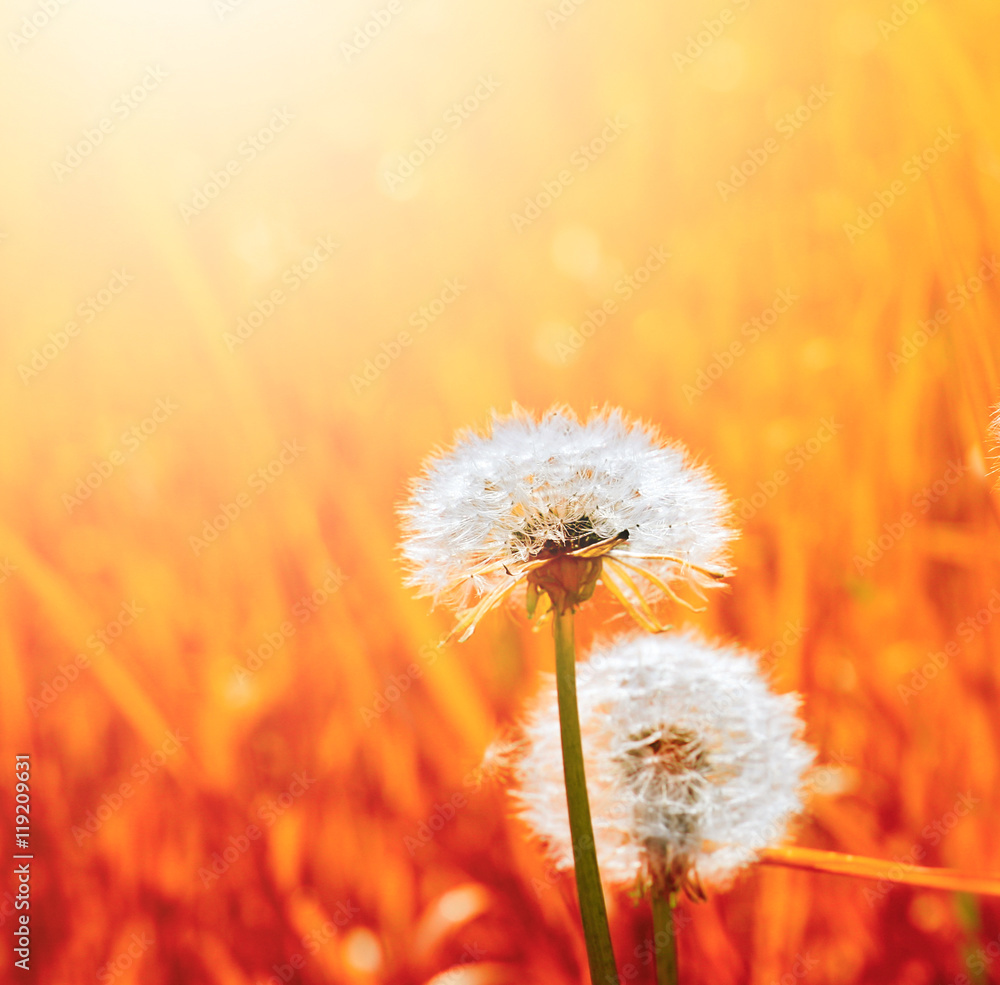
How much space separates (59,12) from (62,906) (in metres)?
1.24

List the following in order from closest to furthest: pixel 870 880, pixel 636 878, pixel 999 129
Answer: pixel 636 878 < pixel 870 880 < pixel 999 129

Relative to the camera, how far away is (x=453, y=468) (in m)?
0.78

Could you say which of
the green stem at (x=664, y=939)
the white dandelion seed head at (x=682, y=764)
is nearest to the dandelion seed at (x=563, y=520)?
the white dandelion seed head at (x=682, y=764)

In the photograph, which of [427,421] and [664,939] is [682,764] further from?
[427,421]

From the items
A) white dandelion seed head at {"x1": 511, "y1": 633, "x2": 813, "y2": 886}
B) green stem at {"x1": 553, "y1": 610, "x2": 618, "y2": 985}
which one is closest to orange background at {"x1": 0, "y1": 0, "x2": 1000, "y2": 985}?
white dandelion seed head at {"x1": 511, "y1": 633, "x2": 813, "y2": 886}

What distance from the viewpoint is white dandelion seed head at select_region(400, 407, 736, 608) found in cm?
70

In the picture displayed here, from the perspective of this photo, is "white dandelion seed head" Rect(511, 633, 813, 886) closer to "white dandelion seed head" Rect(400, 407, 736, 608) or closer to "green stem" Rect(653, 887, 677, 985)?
"green stem" Rect(653, 887, 677, 985)

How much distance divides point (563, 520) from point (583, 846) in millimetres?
256

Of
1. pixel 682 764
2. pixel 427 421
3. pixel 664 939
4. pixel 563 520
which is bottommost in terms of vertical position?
pixel 664 939

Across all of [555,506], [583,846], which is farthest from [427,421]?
[583,846]

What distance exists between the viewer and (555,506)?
700 millimetres

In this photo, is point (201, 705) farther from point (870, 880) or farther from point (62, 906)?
point (870, 880)

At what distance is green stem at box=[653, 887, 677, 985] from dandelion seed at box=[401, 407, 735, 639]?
0.26 m

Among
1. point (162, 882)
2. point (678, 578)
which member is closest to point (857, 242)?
point (678, 578)
